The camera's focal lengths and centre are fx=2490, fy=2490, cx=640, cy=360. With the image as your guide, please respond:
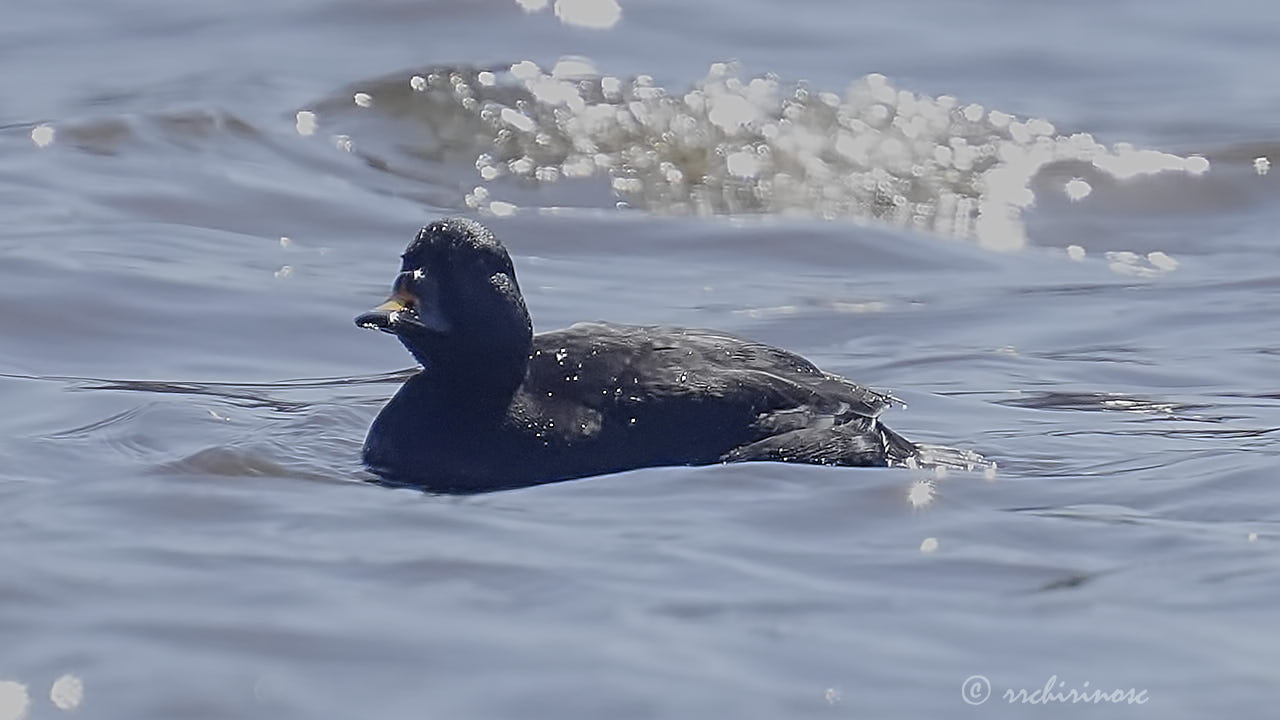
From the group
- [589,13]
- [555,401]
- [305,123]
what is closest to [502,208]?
[305,123]

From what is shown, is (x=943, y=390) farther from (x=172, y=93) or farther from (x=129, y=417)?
(x=172, y=93)

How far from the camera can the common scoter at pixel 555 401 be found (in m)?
8.49

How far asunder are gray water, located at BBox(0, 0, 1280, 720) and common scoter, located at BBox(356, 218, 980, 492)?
0.44ft

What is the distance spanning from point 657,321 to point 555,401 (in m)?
3.44

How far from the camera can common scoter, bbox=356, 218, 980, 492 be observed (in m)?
8.49

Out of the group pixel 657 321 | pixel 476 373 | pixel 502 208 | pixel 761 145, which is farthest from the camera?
pixel 761 145

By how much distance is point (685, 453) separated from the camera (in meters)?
8.53

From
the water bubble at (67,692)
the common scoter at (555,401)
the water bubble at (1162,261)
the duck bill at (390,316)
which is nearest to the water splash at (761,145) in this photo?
the water bubble at (1162,261)

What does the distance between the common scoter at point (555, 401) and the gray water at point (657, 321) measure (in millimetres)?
133

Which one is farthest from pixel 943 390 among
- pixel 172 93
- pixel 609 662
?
pixel 172 93

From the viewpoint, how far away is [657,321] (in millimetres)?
12008

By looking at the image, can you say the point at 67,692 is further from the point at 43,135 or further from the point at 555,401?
the point at 43,135

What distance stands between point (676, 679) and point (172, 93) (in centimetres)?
1169

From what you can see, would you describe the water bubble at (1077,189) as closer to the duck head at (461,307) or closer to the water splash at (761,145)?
the water splash at (761,145)
